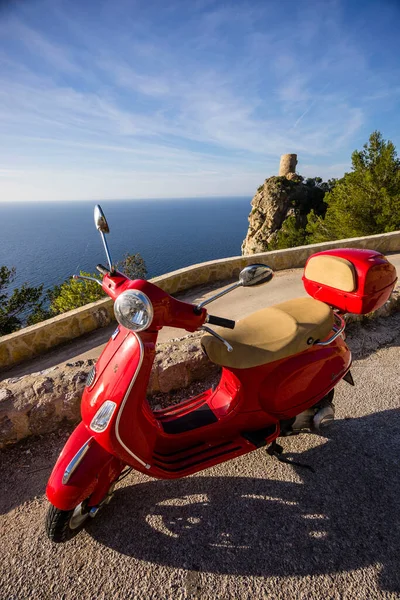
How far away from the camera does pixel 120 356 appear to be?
173 centimetres

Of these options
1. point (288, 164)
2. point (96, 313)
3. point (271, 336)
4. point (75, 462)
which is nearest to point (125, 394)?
point (75, 462)

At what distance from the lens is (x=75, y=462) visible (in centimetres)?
167

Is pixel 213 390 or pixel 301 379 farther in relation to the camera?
pixel 213 390

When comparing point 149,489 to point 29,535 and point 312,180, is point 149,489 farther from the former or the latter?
point 312,180

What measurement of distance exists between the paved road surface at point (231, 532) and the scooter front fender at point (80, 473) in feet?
A: 1.19

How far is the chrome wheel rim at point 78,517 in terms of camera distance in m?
1.75

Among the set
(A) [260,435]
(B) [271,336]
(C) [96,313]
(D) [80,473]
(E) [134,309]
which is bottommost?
(C) [96,313]

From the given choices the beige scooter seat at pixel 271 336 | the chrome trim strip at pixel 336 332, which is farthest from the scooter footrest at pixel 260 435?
the chrome trim strip at pixel 336 332

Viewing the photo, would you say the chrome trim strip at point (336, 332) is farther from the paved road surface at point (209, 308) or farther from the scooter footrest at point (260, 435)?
the paved road surface at point (209, 308)

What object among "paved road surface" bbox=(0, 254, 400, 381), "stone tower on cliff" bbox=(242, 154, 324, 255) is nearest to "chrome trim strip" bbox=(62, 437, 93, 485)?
"paved road surface" bbox=(0, 254, 400, 381)

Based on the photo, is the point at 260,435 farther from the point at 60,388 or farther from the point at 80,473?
the point at 60,388

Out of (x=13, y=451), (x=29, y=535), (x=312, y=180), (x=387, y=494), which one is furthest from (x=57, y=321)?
(x=312, y=180)

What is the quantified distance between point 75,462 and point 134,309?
0.96m

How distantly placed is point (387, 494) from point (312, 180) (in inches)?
1837
